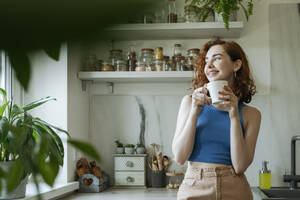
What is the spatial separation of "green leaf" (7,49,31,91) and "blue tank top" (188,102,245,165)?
120cm

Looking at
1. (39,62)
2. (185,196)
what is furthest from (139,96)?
(39,62)

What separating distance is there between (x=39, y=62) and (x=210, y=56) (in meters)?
1.31

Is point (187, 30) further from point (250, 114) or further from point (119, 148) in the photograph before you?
point (250, 114)

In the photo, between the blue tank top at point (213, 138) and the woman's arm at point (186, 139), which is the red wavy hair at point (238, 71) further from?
the woman's arm at point (186, 139)

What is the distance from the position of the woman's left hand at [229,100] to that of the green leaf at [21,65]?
1.07m

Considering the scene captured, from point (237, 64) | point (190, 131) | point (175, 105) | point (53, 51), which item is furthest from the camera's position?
point (175, 105)

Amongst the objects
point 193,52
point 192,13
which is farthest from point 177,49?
point 192,13

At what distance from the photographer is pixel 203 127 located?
1320 millimetres

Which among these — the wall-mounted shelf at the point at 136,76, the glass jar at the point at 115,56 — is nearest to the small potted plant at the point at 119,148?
the wall-mounted shelf at the point at 136,76

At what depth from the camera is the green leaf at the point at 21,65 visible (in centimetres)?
11

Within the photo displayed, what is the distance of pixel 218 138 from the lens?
1.29m

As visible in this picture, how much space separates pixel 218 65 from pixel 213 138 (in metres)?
0.28

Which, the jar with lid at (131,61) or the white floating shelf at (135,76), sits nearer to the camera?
the white floating shelf at (135,76)

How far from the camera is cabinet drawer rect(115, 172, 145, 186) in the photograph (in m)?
Result: 2.29
